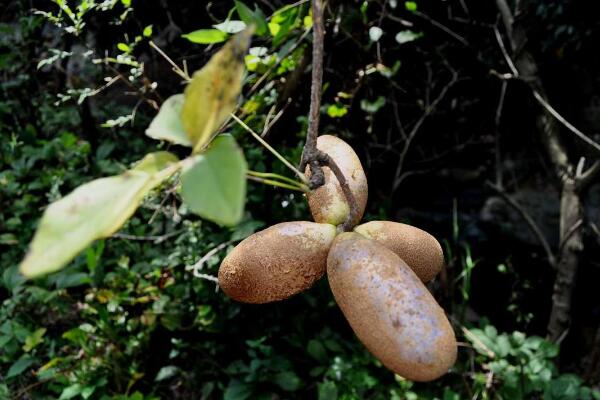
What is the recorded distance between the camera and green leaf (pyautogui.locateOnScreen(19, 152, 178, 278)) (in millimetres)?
299

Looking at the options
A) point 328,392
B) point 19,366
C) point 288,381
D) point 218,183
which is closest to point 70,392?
point 19,366

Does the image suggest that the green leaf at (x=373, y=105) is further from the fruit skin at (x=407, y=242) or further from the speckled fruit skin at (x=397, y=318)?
the speckled fruit skin at (x=397, y=318)

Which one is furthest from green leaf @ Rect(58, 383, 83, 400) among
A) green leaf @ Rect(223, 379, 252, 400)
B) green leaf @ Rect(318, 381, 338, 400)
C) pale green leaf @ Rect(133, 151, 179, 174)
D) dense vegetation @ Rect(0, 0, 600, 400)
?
pale green leaf @ Rect(133, 151, 179, 174)

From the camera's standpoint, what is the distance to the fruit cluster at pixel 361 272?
0.49m

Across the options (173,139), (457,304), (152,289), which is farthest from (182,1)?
(173,139)

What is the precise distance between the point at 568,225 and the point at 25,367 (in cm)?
185

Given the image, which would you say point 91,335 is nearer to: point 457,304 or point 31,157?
point 31,157

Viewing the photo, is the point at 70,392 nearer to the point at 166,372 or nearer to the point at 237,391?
the point at 166,372

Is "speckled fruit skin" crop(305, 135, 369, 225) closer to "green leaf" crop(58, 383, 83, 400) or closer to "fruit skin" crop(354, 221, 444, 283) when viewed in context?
"fruit skin" crop(354, 221, 444, 283)

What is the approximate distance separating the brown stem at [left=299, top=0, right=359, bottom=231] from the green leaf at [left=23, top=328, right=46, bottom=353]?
1671mm

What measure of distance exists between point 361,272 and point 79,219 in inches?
10.6

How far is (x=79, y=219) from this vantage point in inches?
12.6

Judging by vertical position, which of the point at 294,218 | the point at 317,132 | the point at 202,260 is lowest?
the point at 294,218

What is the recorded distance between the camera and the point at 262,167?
194cm
